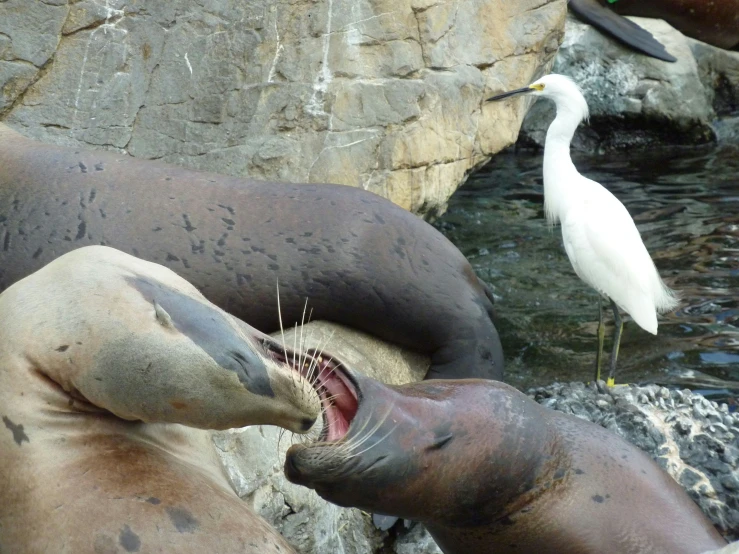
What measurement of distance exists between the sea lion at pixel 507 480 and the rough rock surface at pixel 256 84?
2.87 meters

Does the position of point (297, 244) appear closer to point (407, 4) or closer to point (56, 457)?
point (56, 457)

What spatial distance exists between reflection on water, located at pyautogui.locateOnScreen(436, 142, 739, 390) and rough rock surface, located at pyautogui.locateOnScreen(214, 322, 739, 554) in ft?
3.06

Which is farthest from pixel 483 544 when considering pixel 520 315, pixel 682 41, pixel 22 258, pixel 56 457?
pixel 682 41

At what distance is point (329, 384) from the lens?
2.69 m

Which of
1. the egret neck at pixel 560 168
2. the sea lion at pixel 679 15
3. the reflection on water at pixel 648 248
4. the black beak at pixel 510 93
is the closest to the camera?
the reflection on water at pixel 648 248

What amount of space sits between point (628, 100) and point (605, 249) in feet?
15.6

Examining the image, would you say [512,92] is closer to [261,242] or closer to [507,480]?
[261,242]

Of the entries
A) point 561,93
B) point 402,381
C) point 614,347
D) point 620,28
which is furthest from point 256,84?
point 620,28

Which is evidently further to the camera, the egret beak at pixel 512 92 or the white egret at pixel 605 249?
the egret beak at pixel 512 92

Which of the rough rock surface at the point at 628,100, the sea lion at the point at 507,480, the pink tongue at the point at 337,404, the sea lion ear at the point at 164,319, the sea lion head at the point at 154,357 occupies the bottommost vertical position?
the sea lion at the point at 507,480

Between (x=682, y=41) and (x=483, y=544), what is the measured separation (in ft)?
28.0

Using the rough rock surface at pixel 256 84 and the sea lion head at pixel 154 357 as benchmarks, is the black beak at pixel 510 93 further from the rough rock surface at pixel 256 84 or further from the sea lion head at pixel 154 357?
the sea lion head at pixel 154 357

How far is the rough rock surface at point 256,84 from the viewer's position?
5.59 meters

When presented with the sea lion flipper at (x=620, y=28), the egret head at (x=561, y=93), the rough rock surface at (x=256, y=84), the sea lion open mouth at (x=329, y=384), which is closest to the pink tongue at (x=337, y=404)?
the sea lion open mouth at (x=329, y=384)
